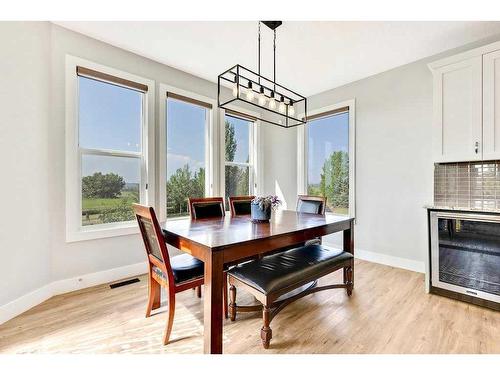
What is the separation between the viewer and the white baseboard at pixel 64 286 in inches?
74.7

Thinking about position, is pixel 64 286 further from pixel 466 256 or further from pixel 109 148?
pixel 466 256

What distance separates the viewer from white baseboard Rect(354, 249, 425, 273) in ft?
9.57

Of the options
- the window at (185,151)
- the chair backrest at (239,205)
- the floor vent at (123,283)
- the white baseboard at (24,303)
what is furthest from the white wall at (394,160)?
the white baseboard at (24,303)

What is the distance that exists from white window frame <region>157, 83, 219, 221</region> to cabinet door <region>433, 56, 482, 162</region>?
9.12ft

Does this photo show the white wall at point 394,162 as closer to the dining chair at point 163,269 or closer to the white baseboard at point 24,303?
the dining chair at point 163,269

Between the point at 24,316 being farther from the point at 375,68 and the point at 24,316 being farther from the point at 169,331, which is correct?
the point at 375,68

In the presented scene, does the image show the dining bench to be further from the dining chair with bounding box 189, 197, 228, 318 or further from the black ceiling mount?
the black ceiling mount

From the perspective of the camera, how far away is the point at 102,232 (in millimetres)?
2562

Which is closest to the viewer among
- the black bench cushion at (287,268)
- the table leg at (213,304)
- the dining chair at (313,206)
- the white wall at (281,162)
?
the table leg at (213,304)

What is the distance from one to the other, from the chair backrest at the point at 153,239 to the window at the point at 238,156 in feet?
6.74

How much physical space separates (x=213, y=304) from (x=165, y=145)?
230 cm

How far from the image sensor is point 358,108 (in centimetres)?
348

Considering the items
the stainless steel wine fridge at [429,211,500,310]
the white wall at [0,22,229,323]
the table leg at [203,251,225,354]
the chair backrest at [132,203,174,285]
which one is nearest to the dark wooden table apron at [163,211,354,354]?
the table leg at [203,251,225,354]

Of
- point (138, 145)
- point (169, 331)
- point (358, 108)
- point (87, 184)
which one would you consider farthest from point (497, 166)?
point (87, 184)
